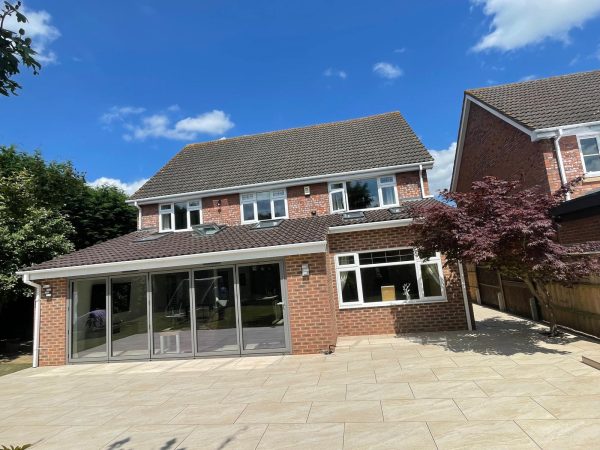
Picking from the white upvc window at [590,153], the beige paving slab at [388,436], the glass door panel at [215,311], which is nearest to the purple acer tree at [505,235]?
the white upvc window at [590,153]

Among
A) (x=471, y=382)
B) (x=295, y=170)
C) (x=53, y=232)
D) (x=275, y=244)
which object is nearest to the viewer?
(x=471, y=382)

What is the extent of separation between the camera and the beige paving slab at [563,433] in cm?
380

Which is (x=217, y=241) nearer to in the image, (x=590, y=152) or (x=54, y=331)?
(x=54, y=331)

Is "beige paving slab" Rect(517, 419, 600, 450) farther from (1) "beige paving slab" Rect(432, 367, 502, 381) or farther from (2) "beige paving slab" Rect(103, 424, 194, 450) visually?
(2) "beige paving slab" Rect(103, 424, 194, 450)

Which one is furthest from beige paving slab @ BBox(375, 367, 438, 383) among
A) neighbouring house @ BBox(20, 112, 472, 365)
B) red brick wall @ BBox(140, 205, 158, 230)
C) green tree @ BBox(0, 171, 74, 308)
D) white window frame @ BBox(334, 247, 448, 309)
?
red brick wall @ BBox(140, 205, 158, 230)

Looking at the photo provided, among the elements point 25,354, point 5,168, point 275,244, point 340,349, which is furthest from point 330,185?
point 5,168

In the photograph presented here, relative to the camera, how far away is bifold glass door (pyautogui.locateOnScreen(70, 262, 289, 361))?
31.0ft

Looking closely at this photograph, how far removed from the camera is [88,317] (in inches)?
406

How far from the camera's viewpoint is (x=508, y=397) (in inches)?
205

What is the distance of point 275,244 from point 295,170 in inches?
239

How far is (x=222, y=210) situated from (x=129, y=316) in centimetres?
585

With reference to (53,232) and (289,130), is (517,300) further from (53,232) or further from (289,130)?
(53,232)

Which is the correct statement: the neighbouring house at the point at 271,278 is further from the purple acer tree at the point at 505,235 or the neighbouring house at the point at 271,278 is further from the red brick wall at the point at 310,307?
the purple acer tree at the point at 505,235

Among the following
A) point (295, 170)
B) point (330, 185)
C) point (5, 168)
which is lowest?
point (330, 185)
